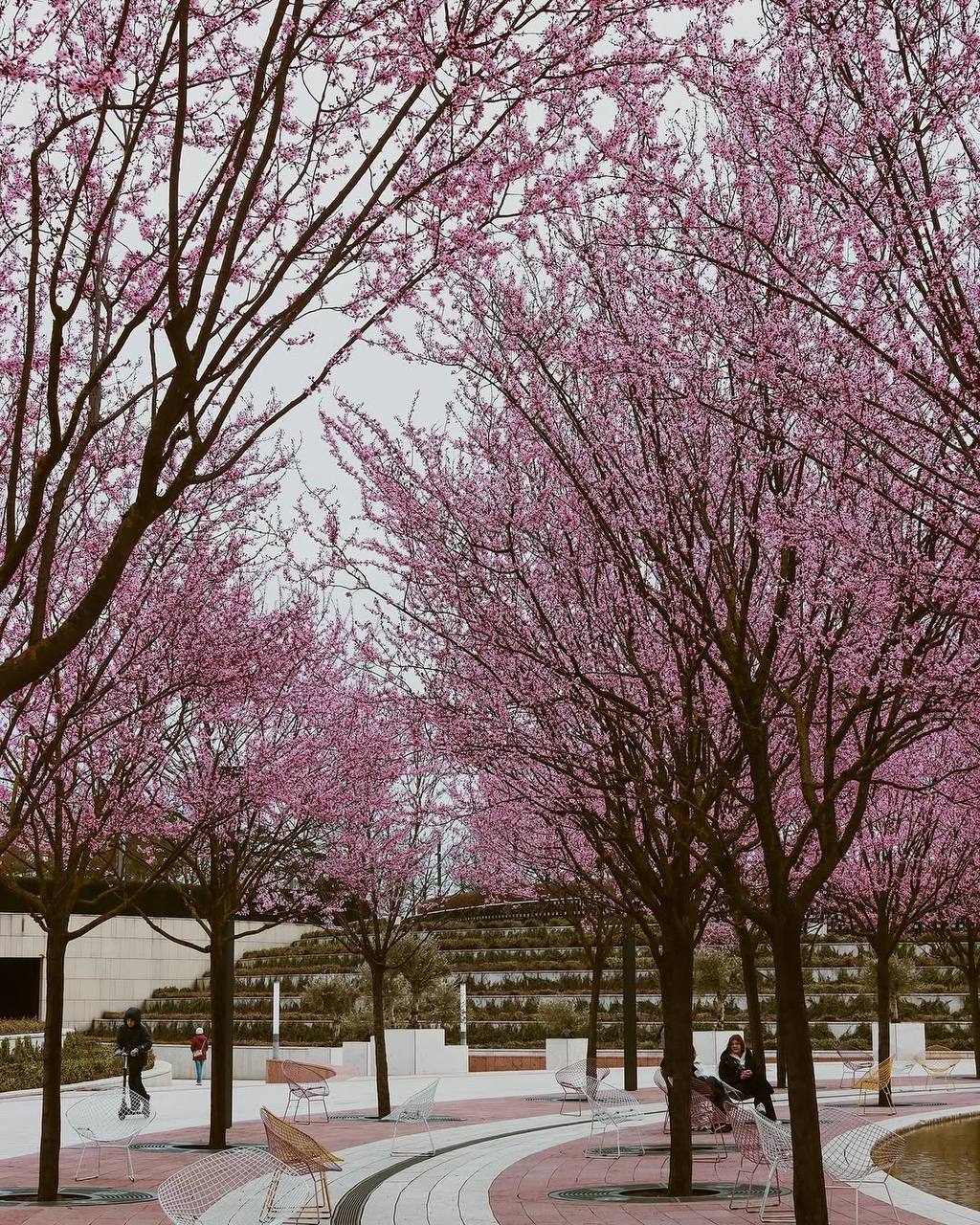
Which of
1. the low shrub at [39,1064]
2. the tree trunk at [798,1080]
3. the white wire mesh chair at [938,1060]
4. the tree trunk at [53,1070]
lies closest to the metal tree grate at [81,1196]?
the tree trunk at [53,1070]

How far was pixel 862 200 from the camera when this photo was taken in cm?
625

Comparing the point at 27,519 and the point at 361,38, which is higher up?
the point at 361,38

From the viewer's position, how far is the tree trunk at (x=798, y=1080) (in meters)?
7.68

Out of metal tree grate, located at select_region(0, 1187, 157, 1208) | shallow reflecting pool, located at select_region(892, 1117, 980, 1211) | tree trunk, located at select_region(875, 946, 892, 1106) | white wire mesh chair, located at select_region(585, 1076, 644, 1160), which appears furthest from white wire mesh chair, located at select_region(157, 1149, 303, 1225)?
tree trunk, located at select_region(875, 946, 892, 1106)

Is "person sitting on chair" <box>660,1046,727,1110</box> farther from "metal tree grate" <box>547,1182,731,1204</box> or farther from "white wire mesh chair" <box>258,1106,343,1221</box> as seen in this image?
"white wire mesh chair" <box>258,1106,343,1221</box>

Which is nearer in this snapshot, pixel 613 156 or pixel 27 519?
pixel 27 519

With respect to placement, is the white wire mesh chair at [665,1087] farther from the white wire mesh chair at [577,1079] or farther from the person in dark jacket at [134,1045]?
the person in dark jacket at [134,1045]

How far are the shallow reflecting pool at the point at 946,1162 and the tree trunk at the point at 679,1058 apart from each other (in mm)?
2293

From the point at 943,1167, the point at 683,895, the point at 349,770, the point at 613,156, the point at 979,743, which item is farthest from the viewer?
the point at 349,770

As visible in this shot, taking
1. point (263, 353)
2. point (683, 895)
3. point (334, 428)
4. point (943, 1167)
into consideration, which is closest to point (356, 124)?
point (263, 353)

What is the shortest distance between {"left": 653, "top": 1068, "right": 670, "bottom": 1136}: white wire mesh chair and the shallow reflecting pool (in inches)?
90.4

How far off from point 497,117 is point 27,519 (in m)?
2.19

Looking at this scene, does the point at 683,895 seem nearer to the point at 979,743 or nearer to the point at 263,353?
the point at 979,743

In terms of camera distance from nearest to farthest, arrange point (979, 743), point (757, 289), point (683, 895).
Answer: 1. point (757, 289)
2. point (683, 895)
3. point (979, 743)
